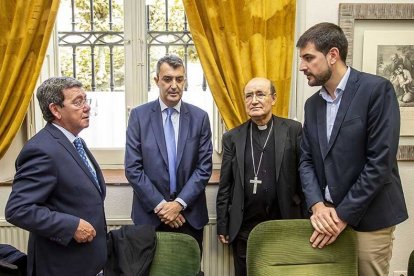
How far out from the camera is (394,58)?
2.72m

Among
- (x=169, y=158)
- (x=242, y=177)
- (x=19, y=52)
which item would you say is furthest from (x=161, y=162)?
(x=19, y=52)

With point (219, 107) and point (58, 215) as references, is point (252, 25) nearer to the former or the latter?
point (219, 107)

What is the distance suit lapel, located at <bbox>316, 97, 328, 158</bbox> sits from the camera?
1828 millimetres

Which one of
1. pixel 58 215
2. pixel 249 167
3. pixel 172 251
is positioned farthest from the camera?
pixel 249 167

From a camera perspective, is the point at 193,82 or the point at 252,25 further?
the point at 193,82

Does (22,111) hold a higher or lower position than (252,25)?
lower

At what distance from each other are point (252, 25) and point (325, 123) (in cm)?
110

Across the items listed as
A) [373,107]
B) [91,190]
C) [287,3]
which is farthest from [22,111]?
[373,107]

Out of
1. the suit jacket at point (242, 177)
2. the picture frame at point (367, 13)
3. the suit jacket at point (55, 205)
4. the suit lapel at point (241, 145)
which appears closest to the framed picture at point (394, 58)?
the picture frame at point (367, 13)

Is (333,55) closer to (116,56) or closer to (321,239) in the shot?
(321,239)

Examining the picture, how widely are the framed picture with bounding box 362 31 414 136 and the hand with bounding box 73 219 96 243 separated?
209 cm

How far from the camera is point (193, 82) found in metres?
3.07

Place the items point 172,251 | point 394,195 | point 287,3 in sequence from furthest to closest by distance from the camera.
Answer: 1. point 287,3
2. point 172,251
3. point 394,195

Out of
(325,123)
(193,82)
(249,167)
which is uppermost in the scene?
(193,82)
